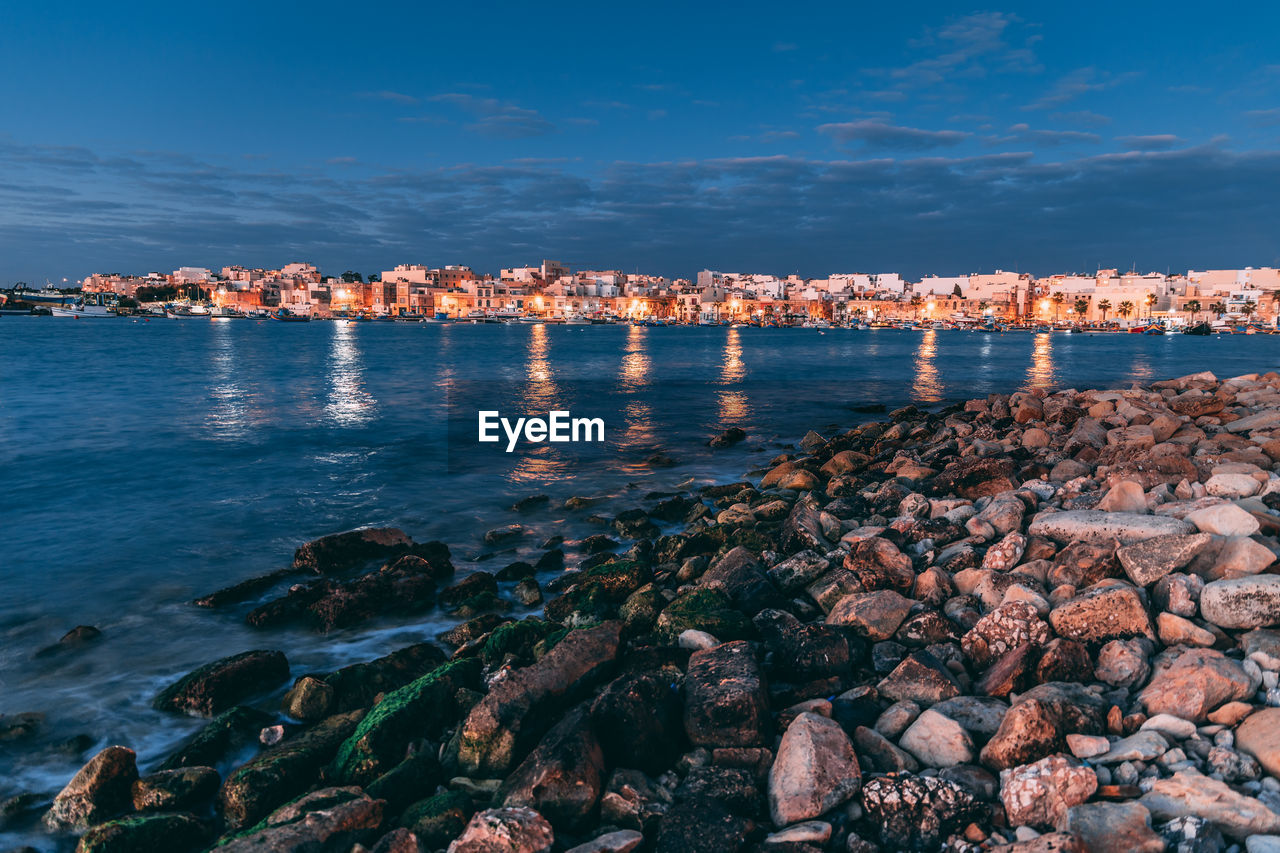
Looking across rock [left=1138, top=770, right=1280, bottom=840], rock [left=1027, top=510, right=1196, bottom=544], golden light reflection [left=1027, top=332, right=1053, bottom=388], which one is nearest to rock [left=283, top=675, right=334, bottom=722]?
rock [left=1138, top=770, right=1280, bottom=840]

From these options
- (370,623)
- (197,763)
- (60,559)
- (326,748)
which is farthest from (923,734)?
(60,559)

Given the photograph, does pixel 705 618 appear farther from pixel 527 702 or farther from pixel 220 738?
pixel 220 738

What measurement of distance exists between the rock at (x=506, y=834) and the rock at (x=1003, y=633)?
129 inches

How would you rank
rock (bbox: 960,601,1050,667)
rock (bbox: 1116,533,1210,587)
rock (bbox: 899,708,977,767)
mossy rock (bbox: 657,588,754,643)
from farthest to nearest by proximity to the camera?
mossy rock (bbox: 657,588,754,643), rock (bbox: 1116,533,1210,587), rock (bbox: 960,601,1050,667), rock (bbox: 899,708,977,767)

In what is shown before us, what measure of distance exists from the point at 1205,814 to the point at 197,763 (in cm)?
634

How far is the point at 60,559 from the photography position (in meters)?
10.7

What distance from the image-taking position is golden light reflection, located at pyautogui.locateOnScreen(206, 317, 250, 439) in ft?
75.7

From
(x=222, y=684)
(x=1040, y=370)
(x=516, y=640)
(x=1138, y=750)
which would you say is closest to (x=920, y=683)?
(x=1138, y=750)

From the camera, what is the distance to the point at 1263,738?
3.57 meters

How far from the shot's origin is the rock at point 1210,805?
10.3ft

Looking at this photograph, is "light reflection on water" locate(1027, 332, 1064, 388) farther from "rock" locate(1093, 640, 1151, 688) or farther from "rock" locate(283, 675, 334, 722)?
"rock" locate(283, 675, 334, 722)

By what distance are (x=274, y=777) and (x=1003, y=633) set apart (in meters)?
5.18

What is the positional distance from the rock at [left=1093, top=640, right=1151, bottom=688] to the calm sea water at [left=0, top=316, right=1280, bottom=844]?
6316 millimetres

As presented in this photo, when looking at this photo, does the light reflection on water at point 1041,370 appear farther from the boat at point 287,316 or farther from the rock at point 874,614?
the boat at point 287,316
